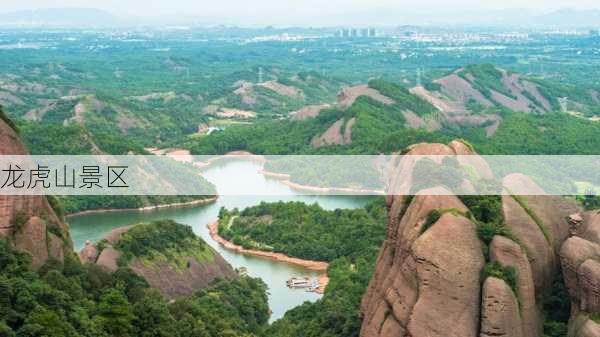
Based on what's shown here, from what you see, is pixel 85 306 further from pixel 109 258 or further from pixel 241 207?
pixel 241 207

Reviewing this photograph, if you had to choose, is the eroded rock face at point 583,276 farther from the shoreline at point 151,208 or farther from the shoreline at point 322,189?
the shoreline at point 322,189

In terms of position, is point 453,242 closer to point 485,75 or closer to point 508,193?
point 508,193

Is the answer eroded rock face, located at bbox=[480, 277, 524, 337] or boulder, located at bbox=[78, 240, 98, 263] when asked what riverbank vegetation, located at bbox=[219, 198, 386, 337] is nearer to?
boulder, located at bbox=[78, 240, 98, 263]

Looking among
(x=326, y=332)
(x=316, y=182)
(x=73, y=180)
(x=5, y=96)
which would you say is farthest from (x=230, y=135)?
(x=326, y=332)

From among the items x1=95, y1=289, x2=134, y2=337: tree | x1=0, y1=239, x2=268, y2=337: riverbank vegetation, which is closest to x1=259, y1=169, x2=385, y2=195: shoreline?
x1=0, y1=239, x2=268, y2=337: riverbank vegetation

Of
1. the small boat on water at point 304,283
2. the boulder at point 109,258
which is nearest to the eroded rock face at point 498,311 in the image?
the boulder at point 109,258

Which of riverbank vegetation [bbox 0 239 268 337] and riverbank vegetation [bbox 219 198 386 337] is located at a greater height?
riverbank vegetation [bbox 0 239 268 337]
